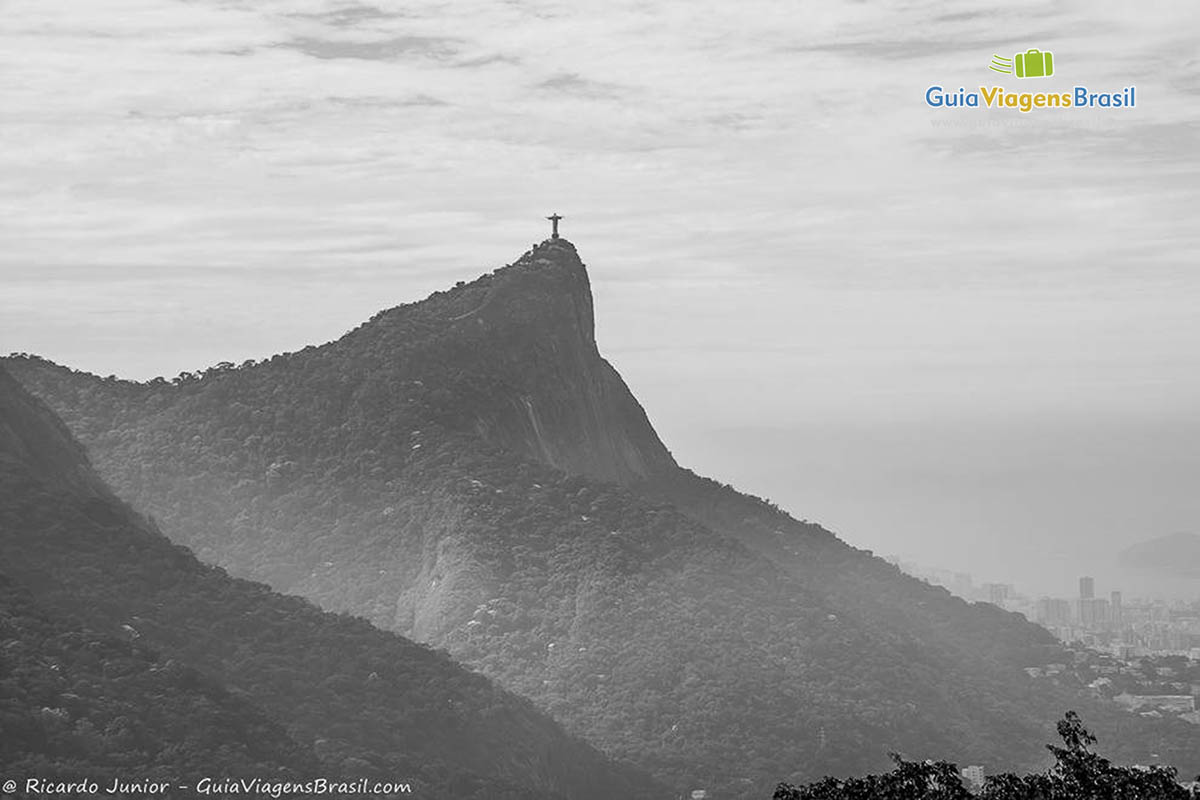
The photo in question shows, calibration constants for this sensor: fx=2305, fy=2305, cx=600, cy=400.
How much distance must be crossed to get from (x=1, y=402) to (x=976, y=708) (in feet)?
138

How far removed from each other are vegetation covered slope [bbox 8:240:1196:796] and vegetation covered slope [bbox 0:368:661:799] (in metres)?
9.93

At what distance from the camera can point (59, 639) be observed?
202 ft

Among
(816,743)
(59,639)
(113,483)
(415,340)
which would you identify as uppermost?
(415,340)

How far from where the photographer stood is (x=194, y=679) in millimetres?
63344

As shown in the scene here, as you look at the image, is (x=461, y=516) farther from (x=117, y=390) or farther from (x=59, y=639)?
(x=59, y=639)

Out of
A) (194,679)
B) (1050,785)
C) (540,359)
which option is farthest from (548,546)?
(1050,785)

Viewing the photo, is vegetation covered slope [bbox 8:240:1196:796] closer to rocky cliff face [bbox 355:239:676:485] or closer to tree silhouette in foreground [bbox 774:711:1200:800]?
rocky cliff face [bbox 355:239:676:485]

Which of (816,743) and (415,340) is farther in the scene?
(415,340)

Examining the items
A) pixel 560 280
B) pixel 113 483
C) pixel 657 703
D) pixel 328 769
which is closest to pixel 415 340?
pixel 560 280

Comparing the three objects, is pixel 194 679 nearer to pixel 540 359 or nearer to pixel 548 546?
pixel 548 546

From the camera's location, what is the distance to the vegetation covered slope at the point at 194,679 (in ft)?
194

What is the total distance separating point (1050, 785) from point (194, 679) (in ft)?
105

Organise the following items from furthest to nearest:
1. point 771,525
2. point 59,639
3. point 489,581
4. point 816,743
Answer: point 771,525 < point 489,581 < point 816,743 < point 59,639

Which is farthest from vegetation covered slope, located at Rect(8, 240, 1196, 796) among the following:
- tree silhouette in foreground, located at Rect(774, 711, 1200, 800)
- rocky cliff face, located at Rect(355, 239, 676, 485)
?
tree silhouette in foreground, located at Rect(774, 711, 1200, 800)
